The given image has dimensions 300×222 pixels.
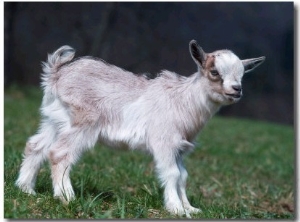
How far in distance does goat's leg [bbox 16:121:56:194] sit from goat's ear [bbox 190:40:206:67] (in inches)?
32.8

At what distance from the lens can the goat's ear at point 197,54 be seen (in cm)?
328

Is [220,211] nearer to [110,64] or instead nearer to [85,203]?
[85,203]

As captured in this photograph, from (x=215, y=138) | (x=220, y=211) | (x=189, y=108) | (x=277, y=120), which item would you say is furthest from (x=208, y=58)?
(x=215, y=138)

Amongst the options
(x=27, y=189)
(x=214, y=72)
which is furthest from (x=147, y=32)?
(x=27, y=189)

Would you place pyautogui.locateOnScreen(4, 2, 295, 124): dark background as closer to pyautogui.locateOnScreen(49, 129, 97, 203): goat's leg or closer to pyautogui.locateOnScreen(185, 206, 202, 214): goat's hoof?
pyautogui.locateOnScreen(49, 129, 97, 203): goat's leg

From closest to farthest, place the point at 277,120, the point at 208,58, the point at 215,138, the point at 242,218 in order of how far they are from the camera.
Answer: the point at 208,58 < the point at 242,218 < the point at 277,120 < the point at 215,138

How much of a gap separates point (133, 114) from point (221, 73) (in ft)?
1.63

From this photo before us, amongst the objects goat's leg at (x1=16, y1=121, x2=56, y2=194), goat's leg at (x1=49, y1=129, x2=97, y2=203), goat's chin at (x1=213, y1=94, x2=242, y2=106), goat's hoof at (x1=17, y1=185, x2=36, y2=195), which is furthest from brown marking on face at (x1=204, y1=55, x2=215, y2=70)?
goat's hoof at (x1=17, y1=185, x2=36, y2=195)

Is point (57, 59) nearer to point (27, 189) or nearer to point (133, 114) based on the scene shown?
point (133, 114)

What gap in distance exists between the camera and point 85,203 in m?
3.35

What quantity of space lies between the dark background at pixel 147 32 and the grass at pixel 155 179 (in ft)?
1.79

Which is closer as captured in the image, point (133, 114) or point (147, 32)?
point (133, 114)

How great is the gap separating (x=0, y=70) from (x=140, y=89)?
2.56ft

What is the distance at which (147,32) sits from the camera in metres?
4.36
